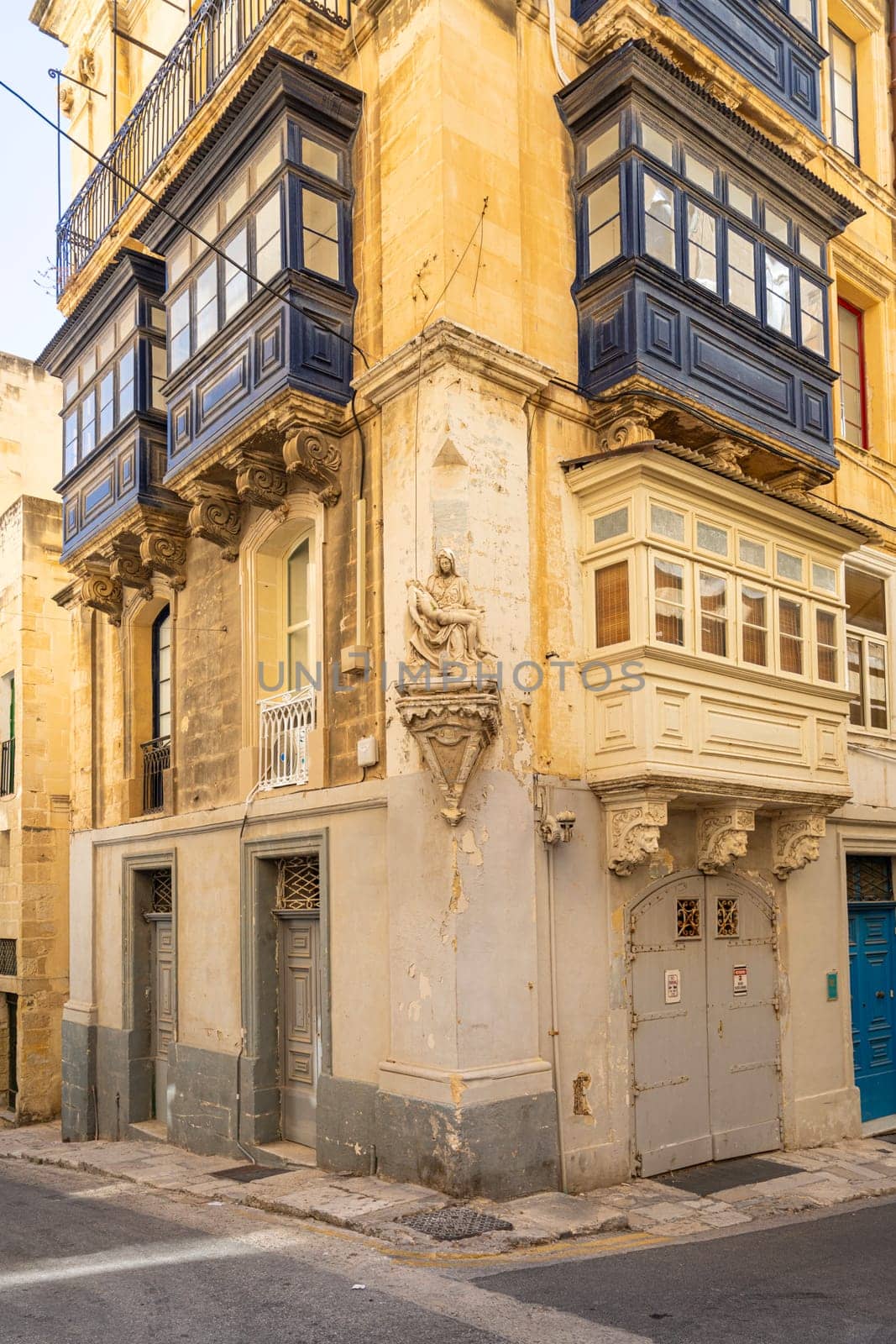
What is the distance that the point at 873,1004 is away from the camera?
1501cm

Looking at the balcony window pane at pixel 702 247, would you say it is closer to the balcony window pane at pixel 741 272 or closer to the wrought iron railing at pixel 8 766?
the balcony window pane at pixel 741 272

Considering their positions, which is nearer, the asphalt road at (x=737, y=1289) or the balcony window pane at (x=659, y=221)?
the asphalt road at (x=737, y=1289)

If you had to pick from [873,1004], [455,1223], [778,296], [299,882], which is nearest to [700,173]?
[778,296]

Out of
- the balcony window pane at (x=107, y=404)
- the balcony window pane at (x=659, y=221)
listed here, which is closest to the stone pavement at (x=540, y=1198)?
the balcony window pane at (x=659, y=221)

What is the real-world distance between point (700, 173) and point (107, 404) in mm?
8011

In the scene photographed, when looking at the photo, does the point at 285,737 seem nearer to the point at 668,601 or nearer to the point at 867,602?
the point at 668,601

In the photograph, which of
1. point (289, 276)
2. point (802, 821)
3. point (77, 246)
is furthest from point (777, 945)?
point (77, 246)

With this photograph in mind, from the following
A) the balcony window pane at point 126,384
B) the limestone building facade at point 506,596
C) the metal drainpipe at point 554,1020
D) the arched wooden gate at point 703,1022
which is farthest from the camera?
the balcony window pane at point 126,384

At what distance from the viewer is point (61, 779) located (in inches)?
810

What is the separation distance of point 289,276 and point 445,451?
2532mm

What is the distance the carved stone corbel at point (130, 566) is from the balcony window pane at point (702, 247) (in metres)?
7.58

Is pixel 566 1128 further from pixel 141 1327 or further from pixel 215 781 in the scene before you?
pixel 215 781

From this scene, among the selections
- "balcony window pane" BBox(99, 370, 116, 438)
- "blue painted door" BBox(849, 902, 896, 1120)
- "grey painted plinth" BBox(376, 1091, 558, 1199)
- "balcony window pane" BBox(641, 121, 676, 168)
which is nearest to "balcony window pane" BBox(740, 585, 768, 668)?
"balcony window pane" BBox(641, 121, 676, 168)

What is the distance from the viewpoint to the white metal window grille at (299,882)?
41.3ft
